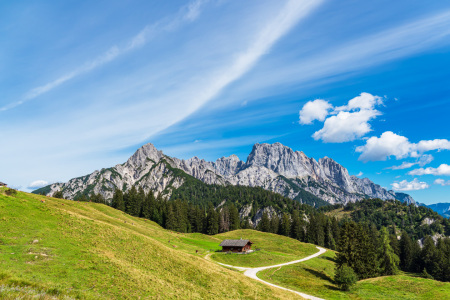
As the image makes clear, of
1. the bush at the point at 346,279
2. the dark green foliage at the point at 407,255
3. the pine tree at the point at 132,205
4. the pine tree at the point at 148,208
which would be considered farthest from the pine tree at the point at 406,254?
the pine tree at the point at 132,205

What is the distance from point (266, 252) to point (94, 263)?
66.8 meters

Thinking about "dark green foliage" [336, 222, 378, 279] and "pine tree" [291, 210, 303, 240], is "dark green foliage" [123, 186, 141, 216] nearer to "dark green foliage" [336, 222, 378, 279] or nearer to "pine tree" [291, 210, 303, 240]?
"pine tree" [291, 210, 303, 240]

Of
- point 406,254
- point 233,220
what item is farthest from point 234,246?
point 406,254

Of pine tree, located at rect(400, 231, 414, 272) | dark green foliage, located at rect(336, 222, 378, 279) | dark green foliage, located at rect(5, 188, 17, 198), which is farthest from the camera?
pine tree, located at rect(400, 231, 414, 272)

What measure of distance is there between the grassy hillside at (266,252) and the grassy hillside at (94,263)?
32399 millimetres

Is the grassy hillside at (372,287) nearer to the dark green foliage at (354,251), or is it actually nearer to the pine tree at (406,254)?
the dark green foliage at (354,251)

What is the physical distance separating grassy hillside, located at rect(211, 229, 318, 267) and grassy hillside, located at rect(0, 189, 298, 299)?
32.4 metres

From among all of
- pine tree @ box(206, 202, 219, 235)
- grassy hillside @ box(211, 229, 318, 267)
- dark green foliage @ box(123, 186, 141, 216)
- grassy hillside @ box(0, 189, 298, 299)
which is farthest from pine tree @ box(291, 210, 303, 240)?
grassy hillside @ box(0, 189, 298, 299)

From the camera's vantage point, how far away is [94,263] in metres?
28.0

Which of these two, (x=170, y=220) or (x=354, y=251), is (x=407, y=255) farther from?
(x=170, y=220)

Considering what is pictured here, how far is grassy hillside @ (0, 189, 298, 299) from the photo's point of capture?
23.4 m

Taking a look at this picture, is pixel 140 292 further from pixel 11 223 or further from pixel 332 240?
pixel 332 240

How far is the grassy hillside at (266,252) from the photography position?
6875 centimetres

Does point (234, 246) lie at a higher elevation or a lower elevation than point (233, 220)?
lower
